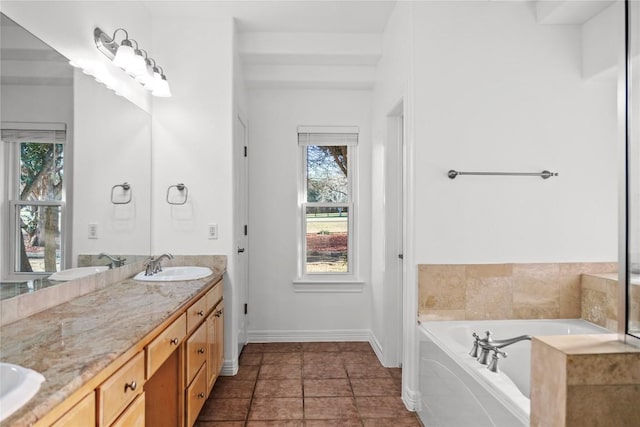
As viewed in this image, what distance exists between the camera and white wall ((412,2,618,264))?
7.76 ft

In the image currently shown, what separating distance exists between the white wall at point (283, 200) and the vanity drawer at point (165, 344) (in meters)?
1.79

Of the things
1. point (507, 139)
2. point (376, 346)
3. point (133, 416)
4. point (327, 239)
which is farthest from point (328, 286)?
point (133, 416)

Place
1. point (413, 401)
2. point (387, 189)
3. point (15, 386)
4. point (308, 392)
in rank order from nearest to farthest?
point (15, 386)
point (413, 401)
point (308, 392)
point (387, 189)

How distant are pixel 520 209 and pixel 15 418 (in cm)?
255

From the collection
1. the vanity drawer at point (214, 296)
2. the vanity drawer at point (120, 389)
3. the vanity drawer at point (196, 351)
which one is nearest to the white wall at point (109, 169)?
the vanity drawer at point (214, 296)

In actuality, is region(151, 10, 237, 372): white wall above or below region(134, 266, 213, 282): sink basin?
above

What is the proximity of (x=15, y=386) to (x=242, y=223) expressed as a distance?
8.14 ft

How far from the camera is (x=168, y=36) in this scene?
2.88 metres

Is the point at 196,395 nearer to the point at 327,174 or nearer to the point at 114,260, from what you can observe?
the point at 114,260

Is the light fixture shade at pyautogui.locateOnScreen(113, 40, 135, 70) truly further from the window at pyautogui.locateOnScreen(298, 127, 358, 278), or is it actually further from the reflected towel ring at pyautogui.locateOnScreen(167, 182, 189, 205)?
the window at pyautogui.locateOnScreen(298, 127, 358, 278)

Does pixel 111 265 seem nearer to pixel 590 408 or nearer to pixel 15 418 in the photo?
pixel 15 418

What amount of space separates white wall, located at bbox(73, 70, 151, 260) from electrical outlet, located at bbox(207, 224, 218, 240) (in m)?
0.43

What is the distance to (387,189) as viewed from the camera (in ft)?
9.95

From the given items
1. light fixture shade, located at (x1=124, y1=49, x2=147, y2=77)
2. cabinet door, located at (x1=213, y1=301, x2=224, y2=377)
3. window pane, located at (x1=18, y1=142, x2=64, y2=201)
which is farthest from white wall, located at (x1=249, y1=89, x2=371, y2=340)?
window pane, located at (x1=18, y1=142, x2=64, y2=201)
